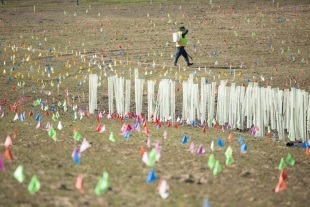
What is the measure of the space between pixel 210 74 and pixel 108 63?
18.7 feet

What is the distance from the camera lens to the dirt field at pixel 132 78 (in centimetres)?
756

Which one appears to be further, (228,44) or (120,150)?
(228,44)

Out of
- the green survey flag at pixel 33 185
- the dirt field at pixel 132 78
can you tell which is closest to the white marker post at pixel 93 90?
the dirt field at pixel 132 78

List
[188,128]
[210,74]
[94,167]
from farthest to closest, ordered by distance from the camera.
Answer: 1. [210,74]
2. [188,128]
3. [94,167]

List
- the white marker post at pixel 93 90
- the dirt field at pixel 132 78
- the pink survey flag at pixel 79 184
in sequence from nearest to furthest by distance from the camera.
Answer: the pink survey flag at pixel 79 184 → the dirt field at pixel 132 78 → the white marker post at pixel 93 90

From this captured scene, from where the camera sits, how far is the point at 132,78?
23.3 m

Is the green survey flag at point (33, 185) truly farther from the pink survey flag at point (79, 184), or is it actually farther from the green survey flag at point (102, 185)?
the green survey flag at point (102, 185)

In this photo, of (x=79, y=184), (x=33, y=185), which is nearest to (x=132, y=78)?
(x=79, y=184)

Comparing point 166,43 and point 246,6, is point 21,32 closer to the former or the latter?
point 166,43

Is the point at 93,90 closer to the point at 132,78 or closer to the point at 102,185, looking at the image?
the point at 132,78

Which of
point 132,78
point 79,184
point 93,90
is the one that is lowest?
point 79,184

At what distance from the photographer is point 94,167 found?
8594 mm

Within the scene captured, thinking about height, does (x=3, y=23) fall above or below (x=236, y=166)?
above

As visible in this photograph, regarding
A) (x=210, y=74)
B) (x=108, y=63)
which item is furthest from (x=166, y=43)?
(x=210, y=74)
